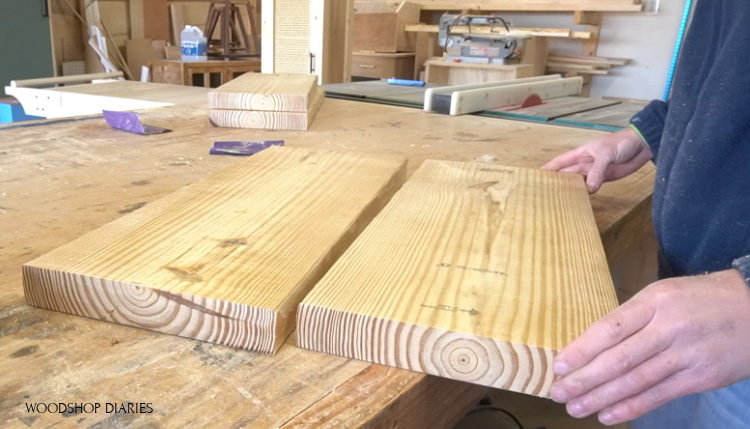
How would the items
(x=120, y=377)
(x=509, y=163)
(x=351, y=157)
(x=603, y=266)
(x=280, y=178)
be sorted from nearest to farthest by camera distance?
(x=120, y=377) < (x=603, y=266) < (x=280, y=178) < (x=351, y=157) < (x=509, y=163)

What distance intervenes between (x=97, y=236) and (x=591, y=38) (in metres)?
4.08

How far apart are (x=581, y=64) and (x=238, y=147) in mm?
3495

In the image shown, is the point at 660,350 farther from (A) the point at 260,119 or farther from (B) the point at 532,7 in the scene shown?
(B) the point at 532,7

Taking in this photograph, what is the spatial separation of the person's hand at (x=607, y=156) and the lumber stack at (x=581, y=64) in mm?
3215

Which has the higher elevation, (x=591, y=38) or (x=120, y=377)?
(x=591, y=38)

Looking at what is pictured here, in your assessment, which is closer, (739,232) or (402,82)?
(739,232)

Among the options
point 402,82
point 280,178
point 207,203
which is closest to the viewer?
point 207,203

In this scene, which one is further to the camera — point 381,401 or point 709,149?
point 709,149

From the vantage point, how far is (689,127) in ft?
2.60

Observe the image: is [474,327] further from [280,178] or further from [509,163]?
[509,163]

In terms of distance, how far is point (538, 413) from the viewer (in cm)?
188

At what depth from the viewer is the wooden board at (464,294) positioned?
479mm

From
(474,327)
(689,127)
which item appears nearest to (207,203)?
(474,327)

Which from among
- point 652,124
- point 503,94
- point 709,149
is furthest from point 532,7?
point 709,149
